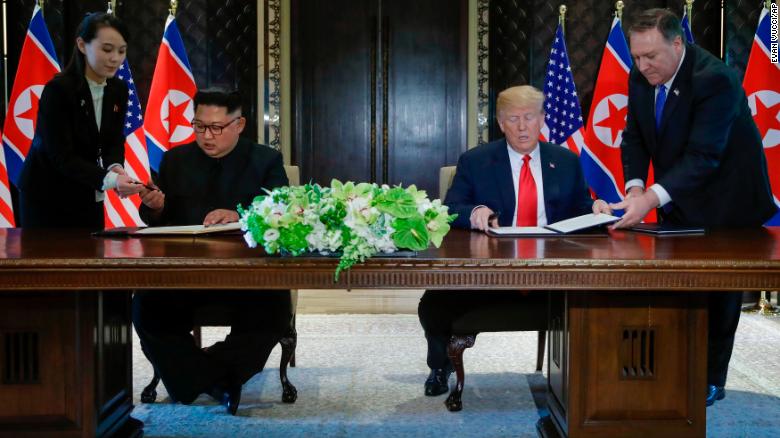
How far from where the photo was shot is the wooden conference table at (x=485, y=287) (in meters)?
1.58

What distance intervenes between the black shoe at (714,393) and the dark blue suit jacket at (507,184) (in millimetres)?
780

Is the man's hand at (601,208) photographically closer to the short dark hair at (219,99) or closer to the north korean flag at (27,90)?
the short dark hair at (219,99)

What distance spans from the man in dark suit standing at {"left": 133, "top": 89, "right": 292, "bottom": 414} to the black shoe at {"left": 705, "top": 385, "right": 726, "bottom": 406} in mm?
1531

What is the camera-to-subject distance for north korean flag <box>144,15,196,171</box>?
4684 mm

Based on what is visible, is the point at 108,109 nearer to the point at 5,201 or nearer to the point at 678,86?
the point at 5,201

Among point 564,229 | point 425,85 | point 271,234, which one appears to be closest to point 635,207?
point 564,229

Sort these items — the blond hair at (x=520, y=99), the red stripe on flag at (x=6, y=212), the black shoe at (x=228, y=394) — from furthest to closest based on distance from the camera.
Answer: the red stripe on flag at (x=6, y=212) → the blond hair at (x=520, y=99) → the black shoe at (x=228, y=394)

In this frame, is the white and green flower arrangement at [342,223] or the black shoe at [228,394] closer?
the white and green flower arrangement at [342,223]

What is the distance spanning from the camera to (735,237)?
2084 mm

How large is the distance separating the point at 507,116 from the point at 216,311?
1.28 m

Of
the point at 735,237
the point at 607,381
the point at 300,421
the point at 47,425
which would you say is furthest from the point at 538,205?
the point at 47,425

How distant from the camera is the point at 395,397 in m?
2.64

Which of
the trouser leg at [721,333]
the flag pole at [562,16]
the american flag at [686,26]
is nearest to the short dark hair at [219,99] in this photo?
the trouser leg at [721,333]

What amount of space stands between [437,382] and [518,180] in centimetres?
83
